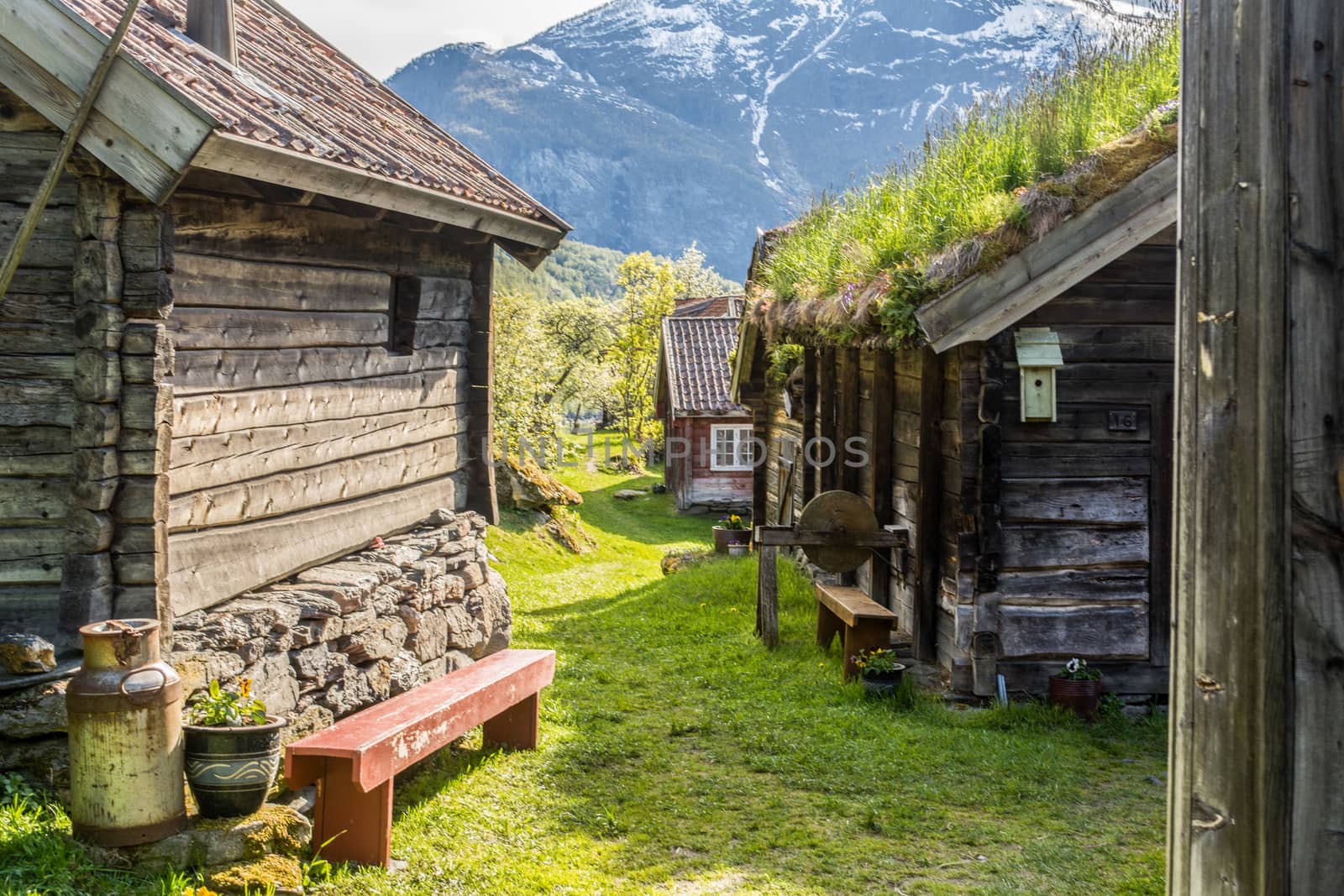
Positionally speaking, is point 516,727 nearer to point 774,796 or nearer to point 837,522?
point 774,796

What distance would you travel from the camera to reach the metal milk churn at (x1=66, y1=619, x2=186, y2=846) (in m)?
4.40

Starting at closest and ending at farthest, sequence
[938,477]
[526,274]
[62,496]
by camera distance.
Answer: [62,496] < [938,477] < [526,274]

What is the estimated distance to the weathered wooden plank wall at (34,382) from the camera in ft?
16.5

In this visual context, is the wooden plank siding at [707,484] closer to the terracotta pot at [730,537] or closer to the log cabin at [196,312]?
the terracotta pot at [730,537]

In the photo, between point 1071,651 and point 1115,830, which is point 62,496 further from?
point 1071,651

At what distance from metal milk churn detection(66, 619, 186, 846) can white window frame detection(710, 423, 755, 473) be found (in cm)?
2284

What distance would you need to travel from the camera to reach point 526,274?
329ft

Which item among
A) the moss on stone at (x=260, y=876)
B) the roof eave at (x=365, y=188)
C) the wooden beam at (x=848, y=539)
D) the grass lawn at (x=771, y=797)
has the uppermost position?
the roof eave at (x=365, y=188)

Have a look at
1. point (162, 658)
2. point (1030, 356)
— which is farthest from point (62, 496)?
point (1030, 356)

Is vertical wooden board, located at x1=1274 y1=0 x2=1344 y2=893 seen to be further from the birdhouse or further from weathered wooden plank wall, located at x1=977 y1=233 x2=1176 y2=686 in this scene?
weathered wooden plank wall, located at x1=977 y1=233 x2=1176 y2=686

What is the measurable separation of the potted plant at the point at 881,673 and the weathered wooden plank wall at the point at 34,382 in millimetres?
5280

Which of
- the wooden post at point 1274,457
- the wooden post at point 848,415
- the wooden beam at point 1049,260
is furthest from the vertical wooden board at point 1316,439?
the wooden post at point 848,415

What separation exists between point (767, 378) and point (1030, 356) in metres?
9.64

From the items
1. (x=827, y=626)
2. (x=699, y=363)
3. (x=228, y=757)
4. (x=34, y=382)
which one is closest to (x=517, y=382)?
(x=699, y=363)
